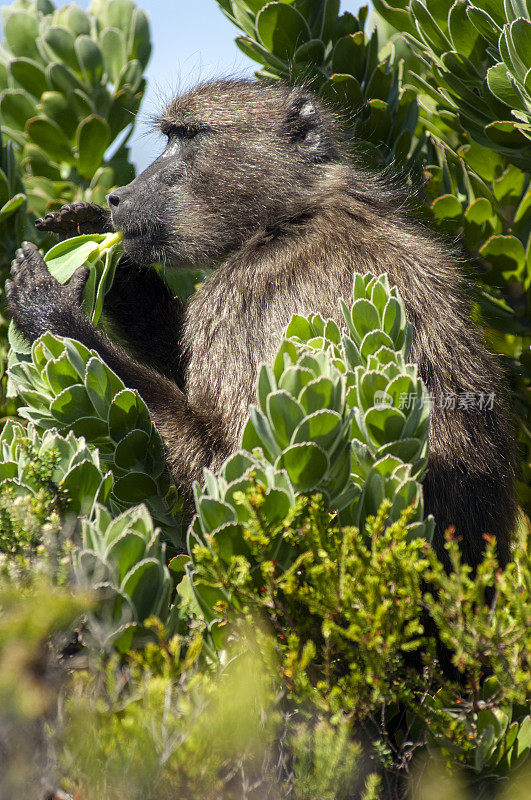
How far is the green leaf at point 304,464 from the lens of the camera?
3.95ft

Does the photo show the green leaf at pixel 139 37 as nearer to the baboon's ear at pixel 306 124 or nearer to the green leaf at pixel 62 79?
the green leaf at pixel 62 79

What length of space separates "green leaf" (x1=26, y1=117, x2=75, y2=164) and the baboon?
1.32 ft

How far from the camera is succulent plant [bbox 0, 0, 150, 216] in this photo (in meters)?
3.03

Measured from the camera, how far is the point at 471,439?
2.17m

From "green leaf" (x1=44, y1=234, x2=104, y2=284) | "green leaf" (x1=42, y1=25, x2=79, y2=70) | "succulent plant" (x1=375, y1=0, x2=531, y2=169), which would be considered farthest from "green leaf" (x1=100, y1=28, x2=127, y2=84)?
"succulent plant" (x1=375, y1=0, x2=531, y2=169)

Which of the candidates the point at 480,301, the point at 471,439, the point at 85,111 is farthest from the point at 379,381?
the point at 85,111

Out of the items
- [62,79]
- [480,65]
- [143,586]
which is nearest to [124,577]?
[143,586]

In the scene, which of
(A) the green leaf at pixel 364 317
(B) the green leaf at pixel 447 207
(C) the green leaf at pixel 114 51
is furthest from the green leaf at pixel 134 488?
(C) the green leaf at pixel 114 51

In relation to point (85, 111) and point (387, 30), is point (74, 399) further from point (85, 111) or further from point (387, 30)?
point (387, 30)

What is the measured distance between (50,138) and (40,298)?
0.98 meters

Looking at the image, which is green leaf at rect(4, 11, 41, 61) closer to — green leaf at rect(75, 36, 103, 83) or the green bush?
green leaf at rect(75, 36, 103, 83)

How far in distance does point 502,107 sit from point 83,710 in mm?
2273

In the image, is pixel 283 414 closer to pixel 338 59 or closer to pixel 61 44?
pixel 338 59

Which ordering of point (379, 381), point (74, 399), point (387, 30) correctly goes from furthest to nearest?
point (387, 30) < point (74, 399) < point (379, 381)
